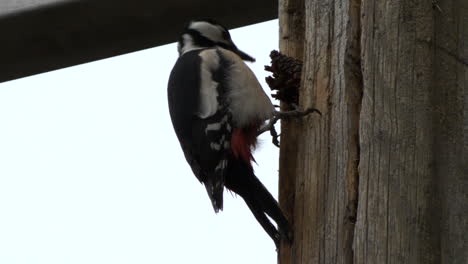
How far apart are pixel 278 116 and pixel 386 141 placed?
2.27ft

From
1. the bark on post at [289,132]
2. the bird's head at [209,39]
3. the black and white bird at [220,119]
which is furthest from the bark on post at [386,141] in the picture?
the bird's head at [209,39]

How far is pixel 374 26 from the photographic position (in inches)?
106

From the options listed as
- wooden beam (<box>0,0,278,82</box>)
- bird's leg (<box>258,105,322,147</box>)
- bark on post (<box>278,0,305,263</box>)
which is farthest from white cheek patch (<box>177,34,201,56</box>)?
wooden beam (<box>0,0,278,82</box>)

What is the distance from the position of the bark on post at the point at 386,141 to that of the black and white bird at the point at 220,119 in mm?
278

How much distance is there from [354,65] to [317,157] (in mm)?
293

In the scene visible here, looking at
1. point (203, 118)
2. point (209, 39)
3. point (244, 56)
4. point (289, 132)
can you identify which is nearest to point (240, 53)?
point (244, 56)

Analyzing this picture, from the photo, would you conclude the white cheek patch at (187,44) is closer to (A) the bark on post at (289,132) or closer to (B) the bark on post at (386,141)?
(A) the bark on post at (289,132)

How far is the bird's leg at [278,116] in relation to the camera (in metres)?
2.87

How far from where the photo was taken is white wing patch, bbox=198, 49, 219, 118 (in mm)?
3393

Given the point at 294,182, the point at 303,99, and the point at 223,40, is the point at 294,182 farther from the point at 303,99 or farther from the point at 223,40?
the point at 223,40

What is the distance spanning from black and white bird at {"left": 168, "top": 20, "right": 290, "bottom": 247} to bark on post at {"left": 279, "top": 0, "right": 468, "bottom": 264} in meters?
0.28

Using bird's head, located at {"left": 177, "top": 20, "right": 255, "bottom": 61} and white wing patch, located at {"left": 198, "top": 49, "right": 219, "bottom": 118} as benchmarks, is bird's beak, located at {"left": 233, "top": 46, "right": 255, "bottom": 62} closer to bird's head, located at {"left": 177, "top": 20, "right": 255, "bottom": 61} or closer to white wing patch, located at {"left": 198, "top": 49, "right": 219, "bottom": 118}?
bird's head, located at {"left": 177, "top": 20, "right": 255, "bottom": 61}

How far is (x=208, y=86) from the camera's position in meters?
3.50

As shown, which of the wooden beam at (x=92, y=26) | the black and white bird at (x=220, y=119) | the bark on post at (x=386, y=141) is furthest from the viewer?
the black and white bird at (x=220, y=119)
